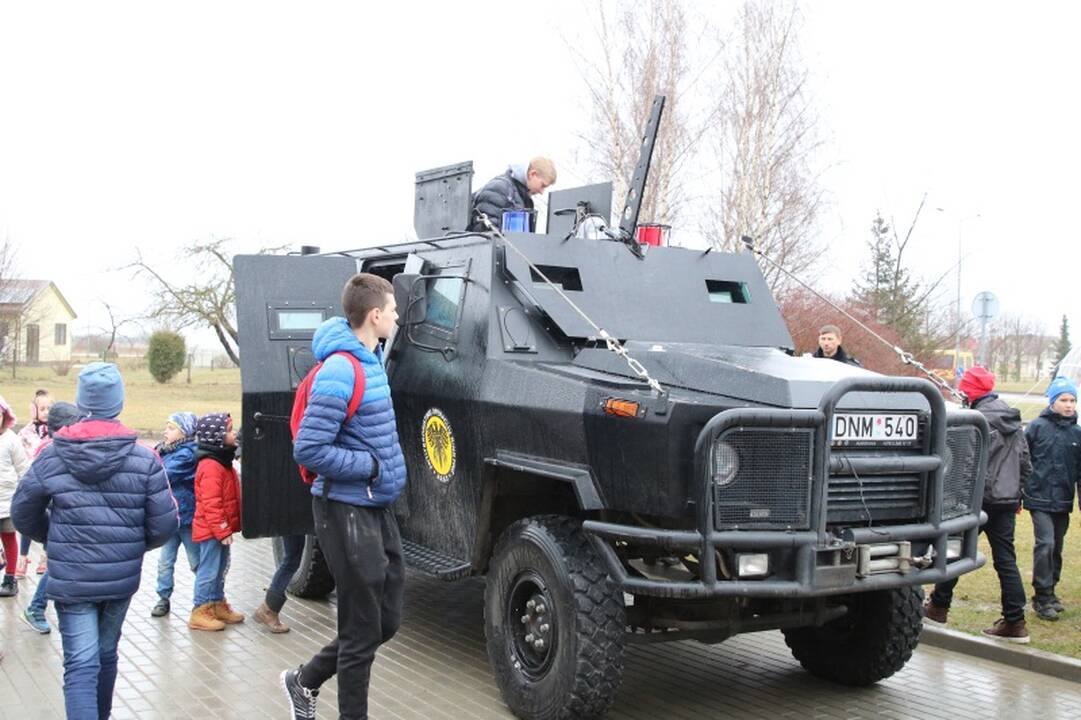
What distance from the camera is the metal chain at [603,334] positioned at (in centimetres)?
516

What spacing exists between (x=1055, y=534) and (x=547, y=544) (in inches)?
167

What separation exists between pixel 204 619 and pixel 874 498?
4432 millimetres

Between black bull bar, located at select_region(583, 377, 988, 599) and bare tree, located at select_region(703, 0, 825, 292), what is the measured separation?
18.1 metres

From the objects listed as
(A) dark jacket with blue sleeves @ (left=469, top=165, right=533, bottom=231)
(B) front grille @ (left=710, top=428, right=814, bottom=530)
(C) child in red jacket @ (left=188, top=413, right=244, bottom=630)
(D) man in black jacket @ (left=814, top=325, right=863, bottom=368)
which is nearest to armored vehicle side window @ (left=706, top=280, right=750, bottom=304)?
(A) dark jacket with blue sleeves @ (left=469, top=165, right=533, bottom=231)

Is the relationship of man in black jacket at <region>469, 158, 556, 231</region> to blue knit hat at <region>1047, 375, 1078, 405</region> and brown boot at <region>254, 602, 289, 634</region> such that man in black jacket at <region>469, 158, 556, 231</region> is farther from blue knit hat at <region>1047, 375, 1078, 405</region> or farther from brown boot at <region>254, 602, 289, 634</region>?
blue knit hat at <region>1047, 375, 1078, 405</region>

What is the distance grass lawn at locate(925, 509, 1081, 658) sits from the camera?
7.01 metres

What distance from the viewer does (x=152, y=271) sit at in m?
42.0

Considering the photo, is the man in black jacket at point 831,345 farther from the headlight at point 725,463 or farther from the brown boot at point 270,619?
the brown boot at point 270,619

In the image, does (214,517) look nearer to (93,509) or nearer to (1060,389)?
(93,509)

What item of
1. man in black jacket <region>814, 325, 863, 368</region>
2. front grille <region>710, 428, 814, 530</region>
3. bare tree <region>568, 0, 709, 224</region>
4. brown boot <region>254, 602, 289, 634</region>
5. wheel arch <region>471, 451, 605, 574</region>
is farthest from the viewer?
bare tree <region>568, 0, 709, 224</region>

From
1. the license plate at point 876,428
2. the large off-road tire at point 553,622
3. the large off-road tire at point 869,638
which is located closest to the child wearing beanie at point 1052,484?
the large off-road tire at point 869,638

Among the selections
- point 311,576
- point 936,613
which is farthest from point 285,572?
point 936,613

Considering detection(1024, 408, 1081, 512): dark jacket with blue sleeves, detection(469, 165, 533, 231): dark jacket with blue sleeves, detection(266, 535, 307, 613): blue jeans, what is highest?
detection(469, 165, 533, 231): dark jacket with blue sleeves

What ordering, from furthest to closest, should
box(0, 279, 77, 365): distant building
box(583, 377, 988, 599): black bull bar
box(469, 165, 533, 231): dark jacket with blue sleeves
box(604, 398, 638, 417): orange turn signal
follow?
box(0, 279, 77, 365): distant building, box(469, 165, 533, 231): dark jacket with blue sleeves, box(604, 398, 638, 417): orange turn signal, box(583, 377, 988, 599): black bull bar
